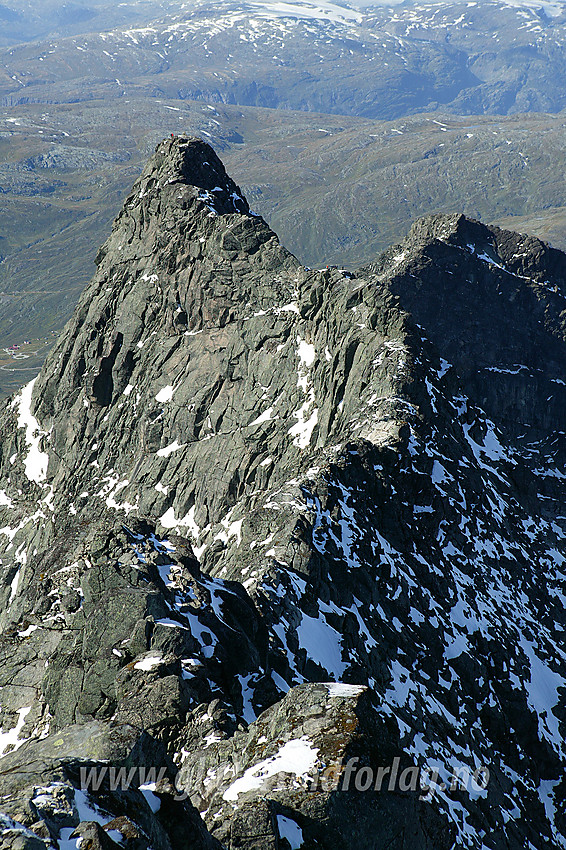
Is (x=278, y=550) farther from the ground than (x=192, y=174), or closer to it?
closer to it

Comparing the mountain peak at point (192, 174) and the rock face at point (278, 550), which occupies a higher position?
the mountain peak at point (192, 174)

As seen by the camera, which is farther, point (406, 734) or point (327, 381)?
point (327, 381)

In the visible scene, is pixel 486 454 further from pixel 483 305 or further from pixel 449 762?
pixel 483 305

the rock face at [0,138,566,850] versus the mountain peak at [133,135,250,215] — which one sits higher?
the mountain peak at [133,135,250,215]

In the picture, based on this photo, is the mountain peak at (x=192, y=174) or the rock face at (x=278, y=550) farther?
the mountain peak at (x=192, y=174)

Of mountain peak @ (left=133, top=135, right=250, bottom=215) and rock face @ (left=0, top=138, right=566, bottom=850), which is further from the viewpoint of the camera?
mountain peak @ (left=133, top=135, right=250, bottom=215)

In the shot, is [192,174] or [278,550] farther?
[192,174]

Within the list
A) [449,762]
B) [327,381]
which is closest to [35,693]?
[449,762]

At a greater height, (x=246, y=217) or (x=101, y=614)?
(x=246, y=217)
